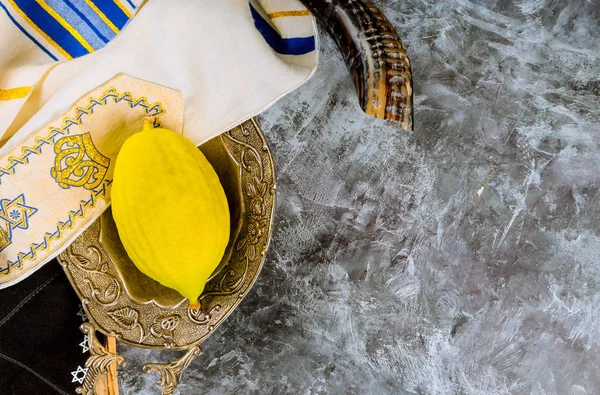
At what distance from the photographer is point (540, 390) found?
48cm

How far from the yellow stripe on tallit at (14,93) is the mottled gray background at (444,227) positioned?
223mm

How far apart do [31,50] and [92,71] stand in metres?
0.07

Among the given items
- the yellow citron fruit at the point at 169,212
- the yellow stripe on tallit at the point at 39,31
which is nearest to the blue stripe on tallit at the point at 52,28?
the yellow stripe on tallit at the point at 39,31

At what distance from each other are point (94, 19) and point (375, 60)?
0.26 meters

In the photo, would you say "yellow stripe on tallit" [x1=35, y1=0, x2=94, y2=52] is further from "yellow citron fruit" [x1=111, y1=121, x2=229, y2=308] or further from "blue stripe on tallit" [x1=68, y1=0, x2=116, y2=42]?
"yellow citron fruit" [x1=111, y1=121, x2=229, y2=308]

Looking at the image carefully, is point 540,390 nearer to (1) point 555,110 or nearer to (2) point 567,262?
(2) point 567,262

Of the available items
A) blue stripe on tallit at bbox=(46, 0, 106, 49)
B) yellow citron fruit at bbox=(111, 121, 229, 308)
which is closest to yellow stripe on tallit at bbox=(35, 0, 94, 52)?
blue stripe on tallit at bbox=(46, 0, 106, 49)

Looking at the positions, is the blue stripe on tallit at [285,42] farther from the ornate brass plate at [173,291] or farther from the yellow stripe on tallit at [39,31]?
the yellow stripe on tallit at [39,31]

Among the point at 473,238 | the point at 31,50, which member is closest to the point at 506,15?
the point at 473,238

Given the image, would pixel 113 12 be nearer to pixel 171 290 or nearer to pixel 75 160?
pixel 75 160

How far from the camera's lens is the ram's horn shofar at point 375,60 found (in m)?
0.39

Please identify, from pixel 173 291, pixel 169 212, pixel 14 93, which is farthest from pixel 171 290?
pixel 14 93

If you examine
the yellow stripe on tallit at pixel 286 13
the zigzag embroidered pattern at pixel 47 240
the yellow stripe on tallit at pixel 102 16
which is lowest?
the zigzag embroidered pattern at pixel 47 240

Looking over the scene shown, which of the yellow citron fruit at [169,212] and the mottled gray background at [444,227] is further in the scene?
the mottled gray background at [444,227]
